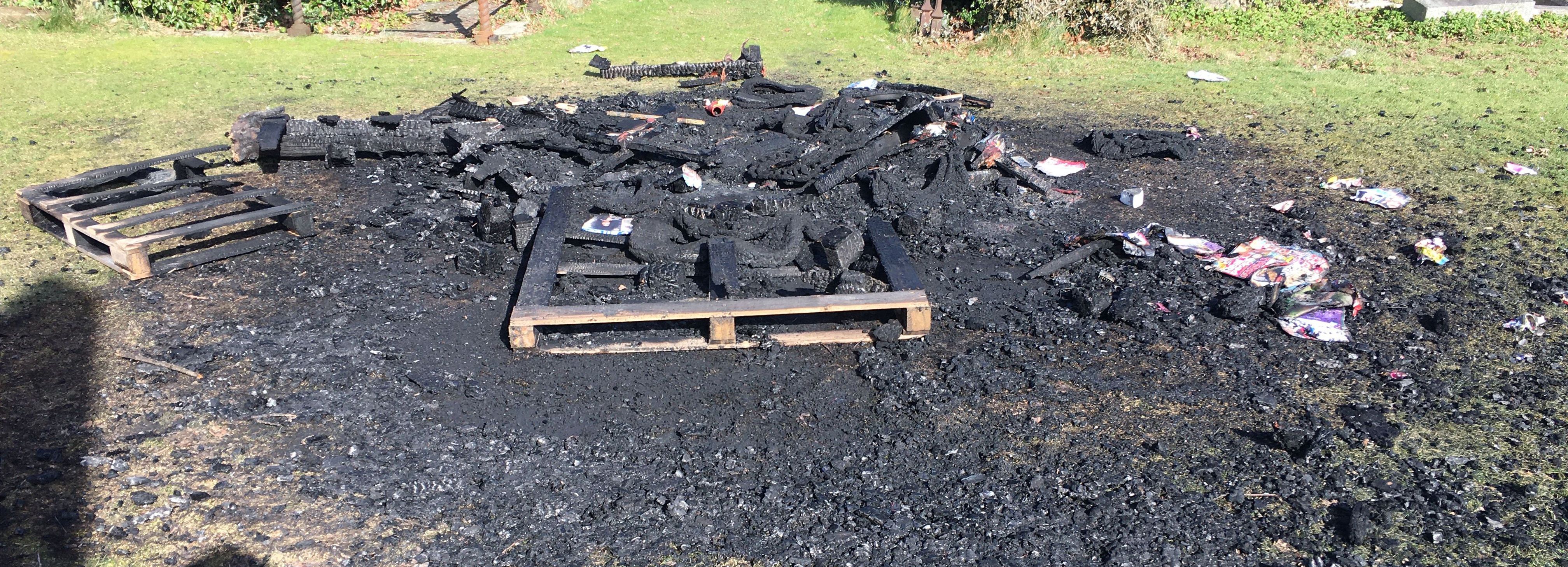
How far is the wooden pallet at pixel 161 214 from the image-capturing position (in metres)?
5.36

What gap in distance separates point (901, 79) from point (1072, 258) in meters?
4.97

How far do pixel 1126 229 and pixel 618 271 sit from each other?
322 cm

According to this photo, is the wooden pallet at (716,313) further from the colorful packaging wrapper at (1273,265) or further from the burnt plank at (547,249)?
the colorful packaging wrapper at (1273,265)

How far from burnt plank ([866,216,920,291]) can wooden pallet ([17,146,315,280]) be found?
11.2ft

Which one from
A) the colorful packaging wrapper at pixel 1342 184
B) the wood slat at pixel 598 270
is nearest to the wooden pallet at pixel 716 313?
the wood slat at pixel 598 270

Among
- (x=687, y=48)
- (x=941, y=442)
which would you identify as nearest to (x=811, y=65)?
(x=687, y=48)

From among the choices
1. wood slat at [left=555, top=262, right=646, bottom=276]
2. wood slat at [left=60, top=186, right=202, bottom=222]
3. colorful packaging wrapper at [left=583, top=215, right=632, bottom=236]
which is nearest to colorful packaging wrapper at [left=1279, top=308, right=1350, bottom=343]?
wood slat at [left=555, top=262, right=646, bottom=276]

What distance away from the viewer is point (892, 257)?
5254mm

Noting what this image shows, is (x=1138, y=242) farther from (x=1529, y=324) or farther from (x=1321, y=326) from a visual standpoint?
(x=1529, y=324)

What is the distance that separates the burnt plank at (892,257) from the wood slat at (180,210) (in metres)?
3.85

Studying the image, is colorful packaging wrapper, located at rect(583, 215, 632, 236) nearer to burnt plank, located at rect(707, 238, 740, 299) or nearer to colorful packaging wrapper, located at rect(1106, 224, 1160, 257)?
burnt plank, located at rect(707, 238, 740, 299)

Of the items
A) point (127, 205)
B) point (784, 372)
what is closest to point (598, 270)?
point (784, 372)

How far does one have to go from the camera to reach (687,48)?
11375mm

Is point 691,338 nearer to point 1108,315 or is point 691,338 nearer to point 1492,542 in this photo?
point 1108,315
